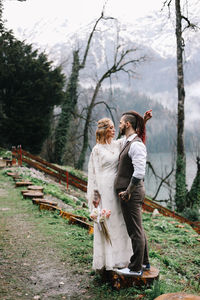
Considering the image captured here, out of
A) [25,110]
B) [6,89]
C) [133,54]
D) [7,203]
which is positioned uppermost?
[133,54]

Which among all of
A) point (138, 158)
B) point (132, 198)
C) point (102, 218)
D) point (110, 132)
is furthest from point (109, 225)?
point (110, 132)

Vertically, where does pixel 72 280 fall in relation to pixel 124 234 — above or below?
below

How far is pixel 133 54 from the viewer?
25.4 meters

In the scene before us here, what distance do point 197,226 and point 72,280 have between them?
9601 millimetres

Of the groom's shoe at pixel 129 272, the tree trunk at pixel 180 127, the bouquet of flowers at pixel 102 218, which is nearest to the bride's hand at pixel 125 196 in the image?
the bouquet of flowers at pixel 102 218

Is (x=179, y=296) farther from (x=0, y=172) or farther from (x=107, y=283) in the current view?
(x=0, y=172)

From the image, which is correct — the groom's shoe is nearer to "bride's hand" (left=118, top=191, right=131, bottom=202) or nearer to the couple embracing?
the couple embracing

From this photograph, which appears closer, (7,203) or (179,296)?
(179,296)

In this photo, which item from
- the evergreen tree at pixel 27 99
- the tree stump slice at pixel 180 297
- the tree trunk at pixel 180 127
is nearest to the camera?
the tree stump slice at pixel 180 297

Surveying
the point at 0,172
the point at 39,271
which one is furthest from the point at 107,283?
the point at 0,172

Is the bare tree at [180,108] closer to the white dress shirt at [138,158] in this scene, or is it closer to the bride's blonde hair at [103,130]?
the bride's blonde hair at [103,130]

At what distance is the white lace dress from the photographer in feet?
12.9

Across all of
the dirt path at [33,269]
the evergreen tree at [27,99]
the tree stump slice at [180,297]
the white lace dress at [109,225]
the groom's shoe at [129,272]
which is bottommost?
the dirt path at [33,269]

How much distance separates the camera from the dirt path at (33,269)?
392 cm
